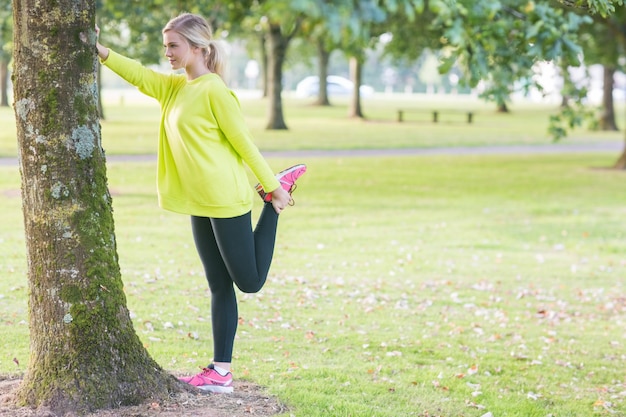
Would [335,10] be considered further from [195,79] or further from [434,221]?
[434,221]

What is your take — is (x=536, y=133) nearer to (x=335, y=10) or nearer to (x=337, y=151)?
(x=337, y=151)

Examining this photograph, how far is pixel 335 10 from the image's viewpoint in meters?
2.14

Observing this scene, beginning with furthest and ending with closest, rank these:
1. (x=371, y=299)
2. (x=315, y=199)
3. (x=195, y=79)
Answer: (x=315, y=199), (x=371, y=299), (x=195, y=79)

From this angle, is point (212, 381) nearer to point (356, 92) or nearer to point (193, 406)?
point (193, 406)

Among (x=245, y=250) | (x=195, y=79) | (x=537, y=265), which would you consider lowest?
(x=537, y=265)

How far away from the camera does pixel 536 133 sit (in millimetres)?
36250

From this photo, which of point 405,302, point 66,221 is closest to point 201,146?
point 66,221

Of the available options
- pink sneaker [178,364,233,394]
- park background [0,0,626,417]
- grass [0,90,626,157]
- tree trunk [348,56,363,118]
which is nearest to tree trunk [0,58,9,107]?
grass [0,90,626,157]

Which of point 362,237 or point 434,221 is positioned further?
point 434,221

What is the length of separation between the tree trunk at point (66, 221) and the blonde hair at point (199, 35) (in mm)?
405

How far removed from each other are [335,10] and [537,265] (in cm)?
922

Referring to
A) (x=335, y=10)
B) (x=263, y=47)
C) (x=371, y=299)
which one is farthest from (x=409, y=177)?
(x=263, y=47)

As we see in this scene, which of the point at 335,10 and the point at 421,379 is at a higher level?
the point at 335,10

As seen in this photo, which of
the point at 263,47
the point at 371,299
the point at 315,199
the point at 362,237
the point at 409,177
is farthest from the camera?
the point at 263,47
